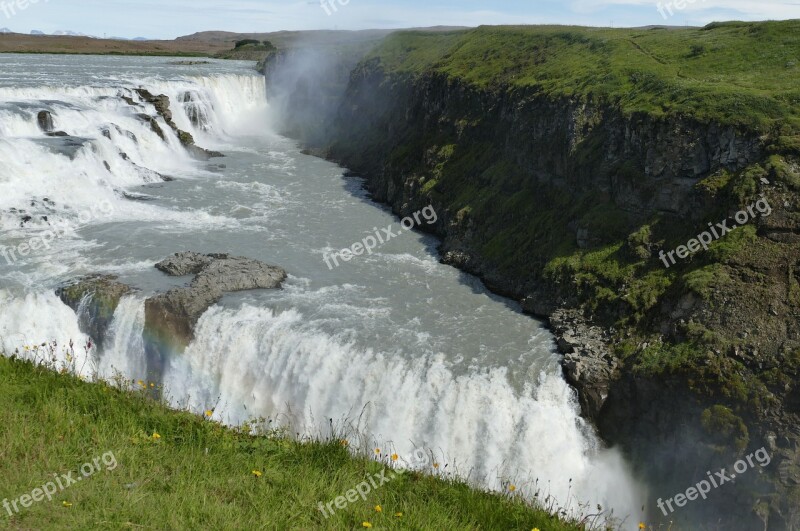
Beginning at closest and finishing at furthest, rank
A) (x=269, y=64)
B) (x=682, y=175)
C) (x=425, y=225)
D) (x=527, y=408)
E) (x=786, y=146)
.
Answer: (x=527, y=408)
(x=786, y=146)
(x=682, y=175)
(x=425, y=225)
(x=269, y=64)

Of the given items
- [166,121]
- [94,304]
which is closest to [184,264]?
[94,304]

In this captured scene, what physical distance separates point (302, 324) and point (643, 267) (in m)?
10.5

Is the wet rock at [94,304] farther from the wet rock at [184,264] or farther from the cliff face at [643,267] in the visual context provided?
the cliff face at [643,267]

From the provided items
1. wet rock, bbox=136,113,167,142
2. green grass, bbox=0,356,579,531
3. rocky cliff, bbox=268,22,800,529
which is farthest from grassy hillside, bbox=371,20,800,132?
green grass, bbox=0,356,579,531

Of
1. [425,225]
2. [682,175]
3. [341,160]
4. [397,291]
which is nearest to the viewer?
[682,175]

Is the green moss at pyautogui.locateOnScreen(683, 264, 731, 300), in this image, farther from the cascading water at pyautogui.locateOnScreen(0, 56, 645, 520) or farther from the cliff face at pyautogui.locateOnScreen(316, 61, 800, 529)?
the cascading water at pyautogui.locateOnScreen(0, 56, 645, 520)

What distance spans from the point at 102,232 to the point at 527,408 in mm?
18074

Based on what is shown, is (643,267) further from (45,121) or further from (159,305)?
(45,121)

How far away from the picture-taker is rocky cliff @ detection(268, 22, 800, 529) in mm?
15445

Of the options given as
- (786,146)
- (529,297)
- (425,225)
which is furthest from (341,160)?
(786,146)

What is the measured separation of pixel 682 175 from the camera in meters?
20.9

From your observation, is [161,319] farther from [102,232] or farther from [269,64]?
[269,64]

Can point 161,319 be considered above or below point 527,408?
above

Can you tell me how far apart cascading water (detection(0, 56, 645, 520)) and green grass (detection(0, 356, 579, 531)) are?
3.17 ft
